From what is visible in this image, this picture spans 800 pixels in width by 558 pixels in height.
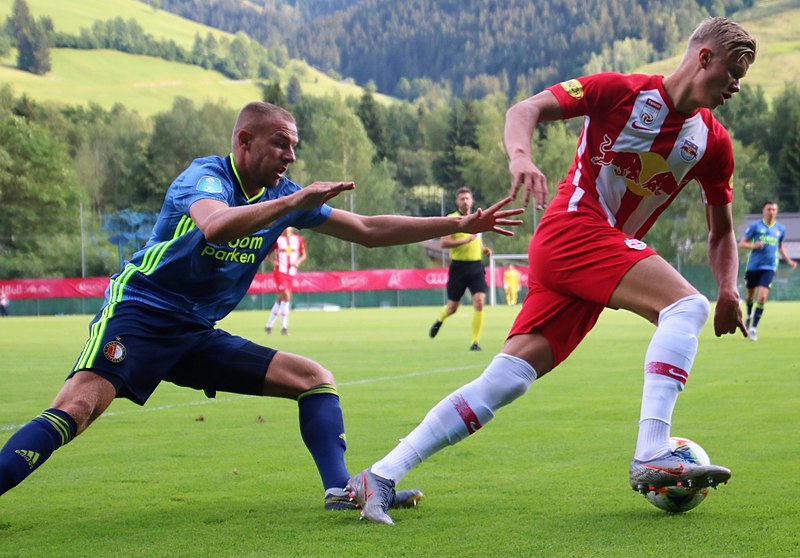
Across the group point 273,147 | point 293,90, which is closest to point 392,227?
point 273,147

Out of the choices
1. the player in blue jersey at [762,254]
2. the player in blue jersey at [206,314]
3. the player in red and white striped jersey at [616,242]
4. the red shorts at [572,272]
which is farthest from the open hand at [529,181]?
the player in blue jersey at [762,254]

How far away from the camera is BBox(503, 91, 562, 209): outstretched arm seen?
167 inches

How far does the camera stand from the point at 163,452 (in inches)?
274

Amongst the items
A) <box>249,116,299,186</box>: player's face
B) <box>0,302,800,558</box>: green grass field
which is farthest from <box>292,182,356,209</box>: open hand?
<box>0,302,800,558</box>: green grass field

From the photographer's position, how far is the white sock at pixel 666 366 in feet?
14.9

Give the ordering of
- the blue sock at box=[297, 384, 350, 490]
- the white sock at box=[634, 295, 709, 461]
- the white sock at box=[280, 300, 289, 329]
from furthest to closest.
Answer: the white sock at box=[280, 300, 289, 329], the blue sock at box=[297, 384, 350, 490], the white sock at box=[634, 295, 709, 461]

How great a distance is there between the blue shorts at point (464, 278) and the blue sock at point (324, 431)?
42.2 ft

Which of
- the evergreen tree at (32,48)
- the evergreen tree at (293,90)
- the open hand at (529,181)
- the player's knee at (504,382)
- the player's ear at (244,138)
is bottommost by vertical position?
the player's knee at (504,382)

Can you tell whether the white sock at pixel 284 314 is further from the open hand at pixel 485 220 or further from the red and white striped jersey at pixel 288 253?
the open hand at pixel 485 220

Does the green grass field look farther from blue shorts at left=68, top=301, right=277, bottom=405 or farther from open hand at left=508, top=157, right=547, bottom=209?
open hand at left=508, top=157, right=547, bottom=209

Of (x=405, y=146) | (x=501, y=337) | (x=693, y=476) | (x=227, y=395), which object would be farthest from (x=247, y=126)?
(x=405, y=146)

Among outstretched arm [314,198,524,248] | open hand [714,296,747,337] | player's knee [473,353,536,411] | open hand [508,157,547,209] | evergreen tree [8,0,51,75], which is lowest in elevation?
player's knee [473,353,536,411]

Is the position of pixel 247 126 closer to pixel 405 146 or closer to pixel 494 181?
pixel 494 181

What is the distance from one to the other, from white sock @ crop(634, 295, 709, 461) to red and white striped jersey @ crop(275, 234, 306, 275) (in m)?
19.7
